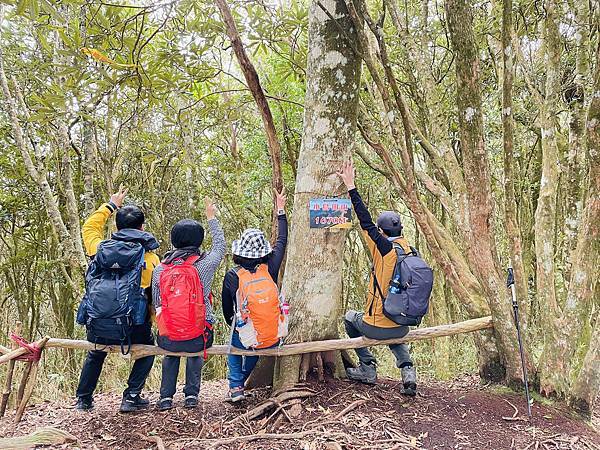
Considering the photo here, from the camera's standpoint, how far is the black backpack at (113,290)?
4.05m

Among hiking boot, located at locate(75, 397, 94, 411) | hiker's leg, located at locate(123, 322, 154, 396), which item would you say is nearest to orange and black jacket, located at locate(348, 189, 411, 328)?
hiker's leg, located at locate(123, 322, 154, 396)

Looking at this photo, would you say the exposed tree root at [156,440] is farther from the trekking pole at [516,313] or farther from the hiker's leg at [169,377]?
the trekking pole at [516,313]

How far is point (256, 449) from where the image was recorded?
333 centimetres

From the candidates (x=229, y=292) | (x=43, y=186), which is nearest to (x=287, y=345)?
(x=229, y=292)

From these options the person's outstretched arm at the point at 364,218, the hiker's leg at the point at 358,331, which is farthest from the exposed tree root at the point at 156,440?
the person's outstretched arm at the point at 364,218

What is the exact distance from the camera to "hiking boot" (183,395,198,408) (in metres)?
4.32

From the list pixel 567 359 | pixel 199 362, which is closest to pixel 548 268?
pixel 567 359

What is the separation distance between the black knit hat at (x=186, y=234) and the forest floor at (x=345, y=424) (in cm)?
151

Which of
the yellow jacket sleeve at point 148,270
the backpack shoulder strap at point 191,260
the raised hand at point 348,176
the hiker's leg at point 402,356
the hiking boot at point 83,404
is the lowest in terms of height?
the hiking boot at point 83,404

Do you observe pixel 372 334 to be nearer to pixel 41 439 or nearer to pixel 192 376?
pixel 192 376

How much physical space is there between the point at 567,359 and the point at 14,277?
1177cm

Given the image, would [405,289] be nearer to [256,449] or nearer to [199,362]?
[256,449]

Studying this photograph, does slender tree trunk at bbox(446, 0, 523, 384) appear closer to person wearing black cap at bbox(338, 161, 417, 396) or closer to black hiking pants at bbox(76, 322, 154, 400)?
person wearing black cap at bbox(338, 161, 417, 396)

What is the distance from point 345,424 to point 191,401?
156 cm
